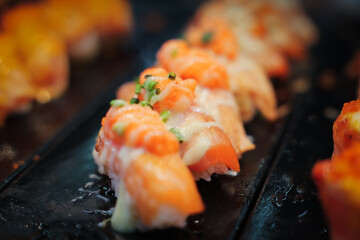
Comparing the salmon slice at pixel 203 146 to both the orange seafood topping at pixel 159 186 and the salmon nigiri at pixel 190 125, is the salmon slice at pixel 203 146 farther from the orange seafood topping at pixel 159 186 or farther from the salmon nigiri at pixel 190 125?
the orange seafood topping at pixel 159 186

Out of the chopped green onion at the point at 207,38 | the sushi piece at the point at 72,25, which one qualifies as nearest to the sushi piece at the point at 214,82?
the chopped green onion at the point at 207,38

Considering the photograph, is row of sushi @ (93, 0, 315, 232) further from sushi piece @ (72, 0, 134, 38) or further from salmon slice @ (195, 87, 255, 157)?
sushi piece @ (72, 0, 134, 38)

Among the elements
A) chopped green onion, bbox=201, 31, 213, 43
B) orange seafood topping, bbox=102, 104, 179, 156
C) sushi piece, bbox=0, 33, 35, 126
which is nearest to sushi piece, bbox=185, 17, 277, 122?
chopped green onion, bbox=201, 31, 213, 43

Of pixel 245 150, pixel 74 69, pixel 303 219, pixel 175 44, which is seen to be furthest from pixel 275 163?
pixel 74 69

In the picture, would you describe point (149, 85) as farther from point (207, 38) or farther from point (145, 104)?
point (207, 38)

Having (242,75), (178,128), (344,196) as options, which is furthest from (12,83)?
(344,196)

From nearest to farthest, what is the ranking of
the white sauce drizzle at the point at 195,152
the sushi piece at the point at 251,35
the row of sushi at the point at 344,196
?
the row of sushi at the point at 344,196, the white sauce drizzle at the point at 195,152, the sushi piece at the point at 251,35

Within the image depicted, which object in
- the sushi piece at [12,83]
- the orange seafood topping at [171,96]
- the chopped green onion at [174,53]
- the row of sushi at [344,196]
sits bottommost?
the row of sushi at [344,196]
